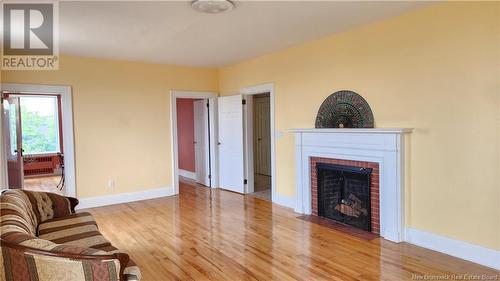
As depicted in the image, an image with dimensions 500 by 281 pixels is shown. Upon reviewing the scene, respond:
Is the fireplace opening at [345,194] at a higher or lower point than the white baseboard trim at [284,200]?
higher

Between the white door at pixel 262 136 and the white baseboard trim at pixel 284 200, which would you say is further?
the white door at pixel 262 136

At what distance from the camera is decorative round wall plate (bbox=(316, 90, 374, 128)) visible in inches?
155

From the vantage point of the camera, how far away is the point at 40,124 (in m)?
9.18

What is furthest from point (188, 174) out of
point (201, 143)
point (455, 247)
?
point (455, 247)

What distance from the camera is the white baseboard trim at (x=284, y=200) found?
199 inches

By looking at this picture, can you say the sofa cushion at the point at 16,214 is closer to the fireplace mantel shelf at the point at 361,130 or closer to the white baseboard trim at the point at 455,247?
the fireplace mantel shelf at the point at 361,130

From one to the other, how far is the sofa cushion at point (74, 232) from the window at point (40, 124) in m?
7.33

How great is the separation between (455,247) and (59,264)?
3349 millimetres

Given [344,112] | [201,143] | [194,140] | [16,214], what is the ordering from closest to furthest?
1. [16,214]
2. [344,112]
3. [201,143]
4. [194,140]

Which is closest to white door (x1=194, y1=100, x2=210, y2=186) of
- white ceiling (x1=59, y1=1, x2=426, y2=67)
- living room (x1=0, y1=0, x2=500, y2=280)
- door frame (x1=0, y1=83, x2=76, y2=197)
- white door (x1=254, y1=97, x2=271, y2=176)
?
living room (x1=0, y1=0, x2=500, y2=280)

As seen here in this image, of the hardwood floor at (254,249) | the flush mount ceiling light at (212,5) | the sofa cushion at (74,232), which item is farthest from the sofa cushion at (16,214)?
the flush mount ceiling light at (212,5)

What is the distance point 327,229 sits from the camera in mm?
3971

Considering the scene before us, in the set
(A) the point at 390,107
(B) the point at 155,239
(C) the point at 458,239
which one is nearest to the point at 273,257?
(B) the point at 155,239

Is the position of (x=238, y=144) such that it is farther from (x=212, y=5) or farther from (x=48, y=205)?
(x=48, y=205)
